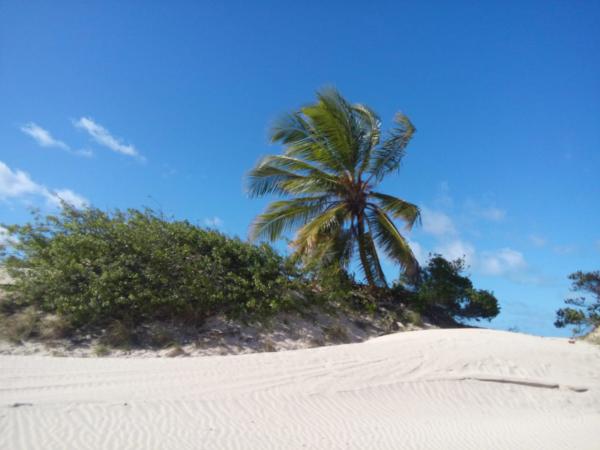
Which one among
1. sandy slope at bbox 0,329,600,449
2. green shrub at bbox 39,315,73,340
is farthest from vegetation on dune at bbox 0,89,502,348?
sandy slope at bbox 0,329,600,449

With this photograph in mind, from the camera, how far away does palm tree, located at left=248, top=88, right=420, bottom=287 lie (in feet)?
42.1

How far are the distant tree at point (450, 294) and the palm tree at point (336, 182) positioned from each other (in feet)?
3.10

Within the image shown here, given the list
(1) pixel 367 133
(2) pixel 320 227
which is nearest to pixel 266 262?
(2) pixel 320 227

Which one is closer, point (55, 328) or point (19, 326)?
point (19, 326)

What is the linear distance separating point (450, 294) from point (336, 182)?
17.3ft

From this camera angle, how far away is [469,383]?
6598 millimetres

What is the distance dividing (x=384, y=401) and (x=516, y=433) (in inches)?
66.4

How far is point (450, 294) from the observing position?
42.6ft

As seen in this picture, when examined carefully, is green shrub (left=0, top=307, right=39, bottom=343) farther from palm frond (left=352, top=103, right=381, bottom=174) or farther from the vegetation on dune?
palm frond (left=352, top=103, right=381, bottom=174)

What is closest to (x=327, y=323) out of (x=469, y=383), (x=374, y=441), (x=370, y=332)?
(x=370, y=332)

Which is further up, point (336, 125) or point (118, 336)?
point (336, 125)

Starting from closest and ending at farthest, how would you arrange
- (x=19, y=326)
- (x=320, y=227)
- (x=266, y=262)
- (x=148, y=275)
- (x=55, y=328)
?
(x=19, y=326), (x=55, y=328), (x=148, y=275), (x=266, y=262), (x=320, y=227)

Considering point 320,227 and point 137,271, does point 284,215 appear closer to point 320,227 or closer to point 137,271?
point 320,227

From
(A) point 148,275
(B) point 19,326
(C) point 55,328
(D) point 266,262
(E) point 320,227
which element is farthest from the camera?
(E) point 320,227
